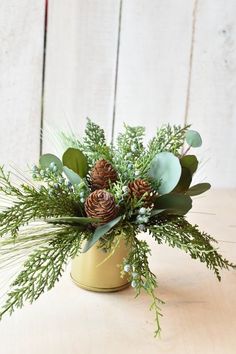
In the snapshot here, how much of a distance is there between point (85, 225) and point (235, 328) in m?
0.21

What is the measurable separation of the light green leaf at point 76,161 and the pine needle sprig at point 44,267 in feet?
0.26

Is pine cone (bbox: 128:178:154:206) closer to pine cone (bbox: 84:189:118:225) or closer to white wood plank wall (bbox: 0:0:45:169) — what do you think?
pine cone (bbox: 84:189:118:225)

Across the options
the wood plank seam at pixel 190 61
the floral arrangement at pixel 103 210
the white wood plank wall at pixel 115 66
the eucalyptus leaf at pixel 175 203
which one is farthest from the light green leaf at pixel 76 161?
the wood plank seam at pixel 190 61

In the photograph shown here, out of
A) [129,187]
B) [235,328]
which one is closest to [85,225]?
[129,187]

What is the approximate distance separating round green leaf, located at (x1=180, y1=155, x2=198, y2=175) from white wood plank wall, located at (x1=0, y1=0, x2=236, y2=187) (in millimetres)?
684

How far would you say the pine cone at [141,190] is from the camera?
1.99 feet

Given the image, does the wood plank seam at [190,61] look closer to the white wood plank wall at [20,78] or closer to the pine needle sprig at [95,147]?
the white wood plank wall at [20,78]

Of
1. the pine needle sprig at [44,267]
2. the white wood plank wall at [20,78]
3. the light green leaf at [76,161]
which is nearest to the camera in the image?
the pine needle sprig at [44,267]

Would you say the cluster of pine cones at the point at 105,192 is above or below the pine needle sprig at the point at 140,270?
above

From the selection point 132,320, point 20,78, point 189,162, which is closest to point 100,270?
point 132,320

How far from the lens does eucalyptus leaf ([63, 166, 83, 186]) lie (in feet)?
2.07

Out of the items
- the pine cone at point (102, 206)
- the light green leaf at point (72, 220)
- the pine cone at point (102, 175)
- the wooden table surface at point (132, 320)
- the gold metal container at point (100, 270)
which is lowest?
the wooden table surface at point (132, 320)

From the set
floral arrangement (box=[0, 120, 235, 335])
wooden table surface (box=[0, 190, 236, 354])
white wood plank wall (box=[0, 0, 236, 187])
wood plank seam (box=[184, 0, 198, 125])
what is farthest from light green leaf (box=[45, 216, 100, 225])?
wood plank seam (box=[184, 0, 198, 125])

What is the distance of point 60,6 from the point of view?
1295 millimetres
